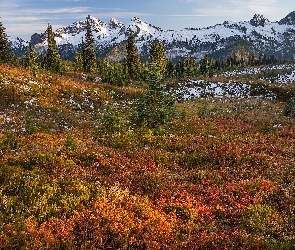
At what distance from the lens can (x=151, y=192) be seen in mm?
10562

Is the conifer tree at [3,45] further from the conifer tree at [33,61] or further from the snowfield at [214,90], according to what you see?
the snowfield at [214,90]

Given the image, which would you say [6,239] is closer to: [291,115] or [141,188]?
[141,188]

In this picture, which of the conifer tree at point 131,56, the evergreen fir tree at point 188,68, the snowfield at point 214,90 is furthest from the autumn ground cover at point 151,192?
the evergreen fir tree at point 188,68

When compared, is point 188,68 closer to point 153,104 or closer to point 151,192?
point 153,104

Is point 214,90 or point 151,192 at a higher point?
point 151,192

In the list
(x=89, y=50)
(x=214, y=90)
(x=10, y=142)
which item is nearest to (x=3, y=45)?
(x=89, y=50)

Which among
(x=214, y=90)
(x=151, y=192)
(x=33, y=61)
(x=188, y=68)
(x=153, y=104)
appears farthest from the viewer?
(x=188, y=68)

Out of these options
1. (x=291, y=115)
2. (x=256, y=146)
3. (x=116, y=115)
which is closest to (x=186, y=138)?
(x=256, y=146)

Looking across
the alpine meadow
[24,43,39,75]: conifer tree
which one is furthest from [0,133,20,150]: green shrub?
[24,43,39,75]: conifer tree

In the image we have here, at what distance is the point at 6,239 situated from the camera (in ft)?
22.7

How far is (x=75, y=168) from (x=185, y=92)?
168 feet

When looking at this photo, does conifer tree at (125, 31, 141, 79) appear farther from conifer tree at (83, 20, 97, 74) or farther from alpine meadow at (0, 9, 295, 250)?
alpine meadow at (0, 9, 295, 250)

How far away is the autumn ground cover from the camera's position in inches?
302

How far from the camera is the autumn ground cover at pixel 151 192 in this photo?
7.68 meters
